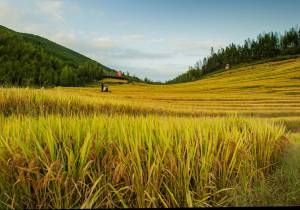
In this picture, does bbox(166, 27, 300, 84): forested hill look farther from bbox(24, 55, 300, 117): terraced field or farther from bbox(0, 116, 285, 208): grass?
bbox(0, 116, 285, 208): grass

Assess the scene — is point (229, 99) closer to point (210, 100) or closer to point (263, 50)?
point (210, 100)

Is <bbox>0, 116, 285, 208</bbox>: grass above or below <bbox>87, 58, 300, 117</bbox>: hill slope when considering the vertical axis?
above

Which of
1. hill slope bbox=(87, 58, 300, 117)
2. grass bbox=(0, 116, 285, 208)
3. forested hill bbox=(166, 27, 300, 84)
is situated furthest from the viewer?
forested hill bbox=(166, 27, 300, 84)

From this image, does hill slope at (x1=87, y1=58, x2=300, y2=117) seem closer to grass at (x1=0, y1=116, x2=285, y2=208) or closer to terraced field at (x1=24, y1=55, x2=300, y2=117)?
terraced field at (x1=24, y1=55, x2=300, y2=117)

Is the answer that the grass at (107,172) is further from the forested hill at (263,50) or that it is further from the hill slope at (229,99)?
the forested hill at (263,50)

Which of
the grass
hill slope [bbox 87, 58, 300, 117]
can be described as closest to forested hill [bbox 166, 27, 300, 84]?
hill slope [bbox 87, 58, 300, 117]

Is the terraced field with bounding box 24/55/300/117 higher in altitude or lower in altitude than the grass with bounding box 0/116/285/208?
lower

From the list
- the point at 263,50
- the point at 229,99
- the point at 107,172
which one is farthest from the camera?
the point at 263,50

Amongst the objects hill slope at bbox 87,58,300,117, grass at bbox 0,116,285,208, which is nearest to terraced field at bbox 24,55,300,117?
hill slope at bbox 87,58,300,117

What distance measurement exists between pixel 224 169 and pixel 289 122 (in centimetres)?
1426

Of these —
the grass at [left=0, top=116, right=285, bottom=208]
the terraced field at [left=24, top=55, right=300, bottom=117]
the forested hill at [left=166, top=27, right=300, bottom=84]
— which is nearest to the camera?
the grass at [left=0, top=116, right=285, bottom=208]

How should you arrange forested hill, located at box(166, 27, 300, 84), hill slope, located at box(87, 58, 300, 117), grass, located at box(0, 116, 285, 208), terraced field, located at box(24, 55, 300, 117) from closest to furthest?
grass, located at box(0, 116, 285, 208), terraced field, located at box(24, 55, 300, 117), hill slope, located at box(87, 58, 300, 117), forested hill, located at box(166, 27, 300, 84)

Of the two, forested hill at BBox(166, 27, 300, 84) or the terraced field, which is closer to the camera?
the terraced field

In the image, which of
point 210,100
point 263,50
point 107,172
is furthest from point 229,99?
point 263,50
